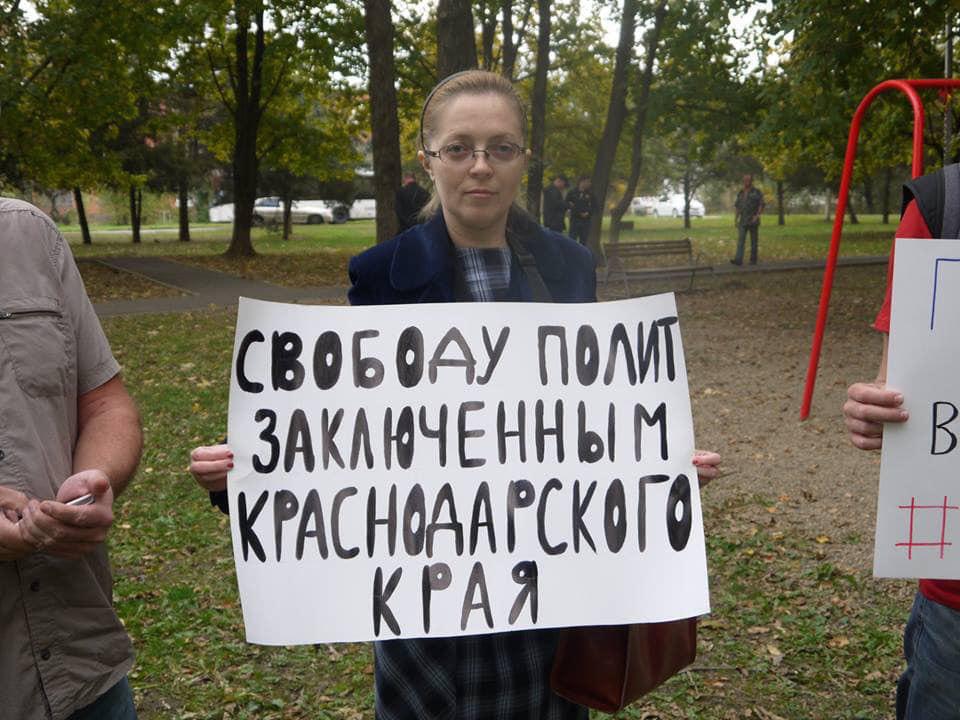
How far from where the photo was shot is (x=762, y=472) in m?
6.43

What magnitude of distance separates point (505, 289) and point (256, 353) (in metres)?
0.57

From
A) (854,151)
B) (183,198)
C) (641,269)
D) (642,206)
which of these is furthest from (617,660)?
(642,206)

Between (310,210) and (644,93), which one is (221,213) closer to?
(310,210)

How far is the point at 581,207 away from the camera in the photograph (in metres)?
19.0

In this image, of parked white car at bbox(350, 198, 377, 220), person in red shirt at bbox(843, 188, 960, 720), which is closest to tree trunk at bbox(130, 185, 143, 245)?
parked white car at bbox(350, 198, 377, 220)

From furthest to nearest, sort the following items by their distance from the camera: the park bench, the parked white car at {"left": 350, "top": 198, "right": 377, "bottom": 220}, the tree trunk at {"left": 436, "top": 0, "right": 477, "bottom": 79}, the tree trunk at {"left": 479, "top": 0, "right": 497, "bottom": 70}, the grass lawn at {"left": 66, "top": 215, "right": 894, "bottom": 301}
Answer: the parked white car at {"left": 350, "top": 198, "right": 377, "bottom": 220}
the grass lawn at {"left": 66, "top": 215, "right": 894, "bottom": 301}
the tree trunk at {"left": 479, "top": 0, "right": 497, "bottom": 70}
the park bench
the tree trunk at {"left": 436, "top": 0, "right": 477, "bottom": 79}

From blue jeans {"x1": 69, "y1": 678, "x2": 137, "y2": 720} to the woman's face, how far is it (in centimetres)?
121

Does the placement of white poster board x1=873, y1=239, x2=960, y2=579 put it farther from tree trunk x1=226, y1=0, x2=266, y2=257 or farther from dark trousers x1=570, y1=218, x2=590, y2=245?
tree trunk x1=226, y1=0, x2=266, y2=257

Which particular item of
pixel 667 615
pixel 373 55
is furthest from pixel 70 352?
pixel 373 55

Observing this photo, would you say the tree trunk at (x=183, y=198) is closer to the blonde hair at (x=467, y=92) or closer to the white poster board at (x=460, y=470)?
the blonde hair at (x=467, y=92)

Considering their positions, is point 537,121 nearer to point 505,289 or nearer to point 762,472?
point 762,472

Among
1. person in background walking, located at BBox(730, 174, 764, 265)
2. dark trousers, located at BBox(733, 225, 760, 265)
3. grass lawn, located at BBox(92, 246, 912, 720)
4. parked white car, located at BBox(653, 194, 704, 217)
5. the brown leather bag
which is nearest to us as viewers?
the brown leather bag

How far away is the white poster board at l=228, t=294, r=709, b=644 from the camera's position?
1.96m

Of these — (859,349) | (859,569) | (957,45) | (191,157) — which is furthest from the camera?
(191,157)
